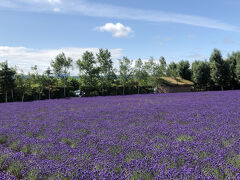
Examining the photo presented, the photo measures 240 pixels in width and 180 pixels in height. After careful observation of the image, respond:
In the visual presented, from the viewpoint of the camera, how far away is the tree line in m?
28.2

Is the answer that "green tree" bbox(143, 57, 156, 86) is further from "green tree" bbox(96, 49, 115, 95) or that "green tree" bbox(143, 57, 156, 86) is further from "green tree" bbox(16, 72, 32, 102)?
"green tree" bbox(16, 72, 32, 102)

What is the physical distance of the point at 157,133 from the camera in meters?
6.87

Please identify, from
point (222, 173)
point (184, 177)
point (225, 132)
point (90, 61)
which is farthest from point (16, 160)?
point (90, 61)

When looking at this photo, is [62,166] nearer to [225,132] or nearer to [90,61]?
[225,132]

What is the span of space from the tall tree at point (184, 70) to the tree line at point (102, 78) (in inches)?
10.8

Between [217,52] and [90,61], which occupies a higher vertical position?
[217,52]

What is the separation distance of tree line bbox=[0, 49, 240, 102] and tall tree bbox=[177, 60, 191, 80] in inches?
10.8

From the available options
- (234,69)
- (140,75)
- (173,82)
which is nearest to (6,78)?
(140,75)

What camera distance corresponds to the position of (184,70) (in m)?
53.5

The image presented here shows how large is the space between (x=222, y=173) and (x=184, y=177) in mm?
810

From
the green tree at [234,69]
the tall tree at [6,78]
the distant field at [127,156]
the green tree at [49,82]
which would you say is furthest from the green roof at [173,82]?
the distant field at [127,156]

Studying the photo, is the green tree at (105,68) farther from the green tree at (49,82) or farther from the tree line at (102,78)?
the green tree at (49,82)

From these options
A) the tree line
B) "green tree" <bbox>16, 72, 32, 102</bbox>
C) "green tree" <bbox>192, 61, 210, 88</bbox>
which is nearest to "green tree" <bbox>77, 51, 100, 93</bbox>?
the tree line

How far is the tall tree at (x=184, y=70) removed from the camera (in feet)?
175
